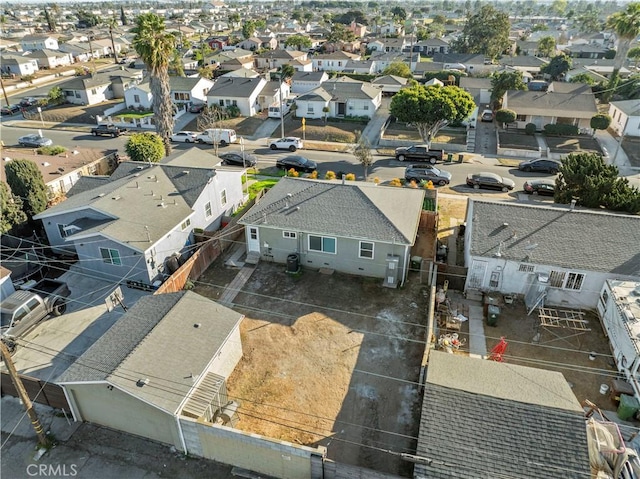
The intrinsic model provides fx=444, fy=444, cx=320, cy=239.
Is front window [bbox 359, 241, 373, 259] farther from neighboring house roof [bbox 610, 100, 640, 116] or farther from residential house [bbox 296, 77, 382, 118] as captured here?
neighboring house roof [bbox 610, 100, 640, 116]

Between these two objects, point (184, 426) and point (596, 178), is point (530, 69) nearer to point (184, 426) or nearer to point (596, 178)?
point (596, 178)

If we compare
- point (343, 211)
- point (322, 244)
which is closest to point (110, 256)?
point (322, 244)

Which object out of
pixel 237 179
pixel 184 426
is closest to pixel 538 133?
pixel 237 179

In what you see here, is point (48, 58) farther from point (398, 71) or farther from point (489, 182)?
point (489, 182)

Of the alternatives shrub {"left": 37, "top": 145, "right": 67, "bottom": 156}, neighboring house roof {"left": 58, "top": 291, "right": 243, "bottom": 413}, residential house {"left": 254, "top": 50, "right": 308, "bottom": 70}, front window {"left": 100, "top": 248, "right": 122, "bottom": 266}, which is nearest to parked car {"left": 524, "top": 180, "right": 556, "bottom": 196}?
neighboring house roof {"left": 58, "top": 291, "right": 243, "bottom": 413}

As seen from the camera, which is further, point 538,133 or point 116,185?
point 538,133
